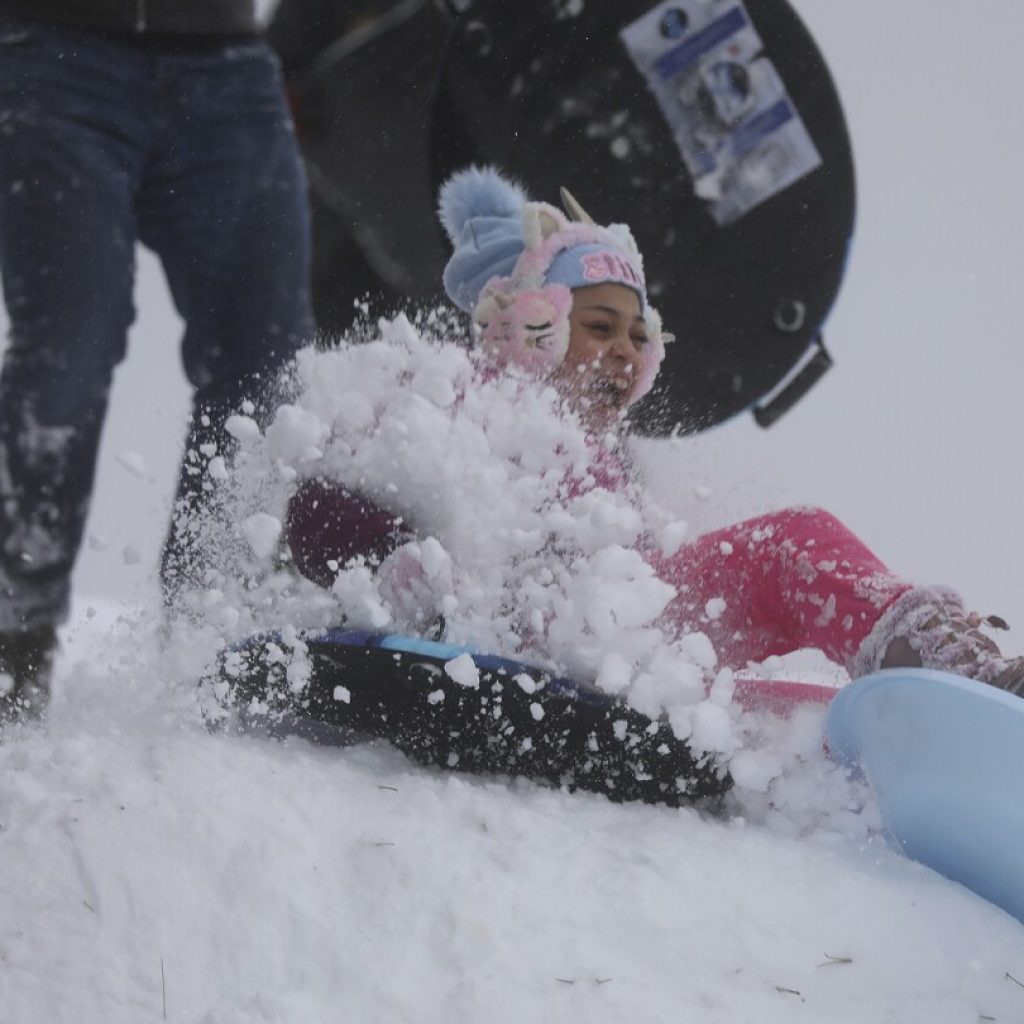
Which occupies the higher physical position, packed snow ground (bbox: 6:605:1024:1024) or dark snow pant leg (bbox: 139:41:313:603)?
dark snow pant leg (bbox: 139:41:313:603)

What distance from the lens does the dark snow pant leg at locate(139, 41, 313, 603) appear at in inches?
35.7

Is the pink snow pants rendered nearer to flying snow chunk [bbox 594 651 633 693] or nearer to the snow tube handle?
flying snow chunk [bbox 594 651 633 693]

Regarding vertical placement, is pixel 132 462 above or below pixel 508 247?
below

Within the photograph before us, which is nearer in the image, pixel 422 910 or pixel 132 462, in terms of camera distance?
pixel 422 910

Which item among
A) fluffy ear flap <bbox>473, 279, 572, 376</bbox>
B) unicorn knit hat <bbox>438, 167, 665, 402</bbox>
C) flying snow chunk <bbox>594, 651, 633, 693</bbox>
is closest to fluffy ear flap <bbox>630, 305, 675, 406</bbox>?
unicorn knit hat <bbox>438, 167, 665, 402</bbox>

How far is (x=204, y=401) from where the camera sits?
882 millimetres

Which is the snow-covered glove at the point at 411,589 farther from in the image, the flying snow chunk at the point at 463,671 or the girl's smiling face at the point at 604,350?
the girl's smiling face at the point at 604,350

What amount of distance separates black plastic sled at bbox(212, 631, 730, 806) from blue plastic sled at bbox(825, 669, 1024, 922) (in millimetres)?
103

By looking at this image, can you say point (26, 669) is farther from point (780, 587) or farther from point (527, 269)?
point (527, 269)

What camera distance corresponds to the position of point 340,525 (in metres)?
0.77

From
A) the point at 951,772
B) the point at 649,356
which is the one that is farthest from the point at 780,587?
the point at 649,356

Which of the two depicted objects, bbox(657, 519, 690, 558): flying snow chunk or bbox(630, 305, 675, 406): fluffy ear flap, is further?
bbox(630, 305, 675, 406): fluffy ear flap

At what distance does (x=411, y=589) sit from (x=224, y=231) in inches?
16.3

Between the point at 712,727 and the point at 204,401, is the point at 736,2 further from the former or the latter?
the point at 712,727
